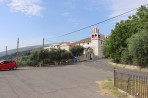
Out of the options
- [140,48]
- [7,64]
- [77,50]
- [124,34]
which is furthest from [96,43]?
[7,64]

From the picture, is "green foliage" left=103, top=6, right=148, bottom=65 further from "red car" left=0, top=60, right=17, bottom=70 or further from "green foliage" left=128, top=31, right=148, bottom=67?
"red car" left=0, top=60, right=17, bottom=70

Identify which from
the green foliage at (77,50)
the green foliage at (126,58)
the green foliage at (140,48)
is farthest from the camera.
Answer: the green foliage at (77,50)

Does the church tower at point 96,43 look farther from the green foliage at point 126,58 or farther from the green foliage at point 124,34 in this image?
the green foliage at point 126,58

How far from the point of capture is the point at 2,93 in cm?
1778

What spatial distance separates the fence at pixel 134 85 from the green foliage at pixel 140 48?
26243 millimetres

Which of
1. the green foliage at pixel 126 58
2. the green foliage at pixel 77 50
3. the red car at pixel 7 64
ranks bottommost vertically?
the red car at pixel 7 64

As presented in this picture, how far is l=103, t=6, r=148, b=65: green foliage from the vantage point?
167 ft

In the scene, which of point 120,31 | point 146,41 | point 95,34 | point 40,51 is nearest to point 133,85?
point 146,41

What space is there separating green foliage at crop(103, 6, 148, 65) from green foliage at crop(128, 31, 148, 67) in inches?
143

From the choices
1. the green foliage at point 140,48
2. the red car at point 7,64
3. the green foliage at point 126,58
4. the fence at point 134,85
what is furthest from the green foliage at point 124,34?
the fence at point 134,85

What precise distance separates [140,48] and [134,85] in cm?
2962

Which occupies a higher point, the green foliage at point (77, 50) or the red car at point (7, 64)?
the green foliage at point (77, 50)

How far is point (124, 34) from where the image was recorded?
54.6 metres

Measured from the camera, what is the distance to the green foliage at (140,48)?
4416 cm
